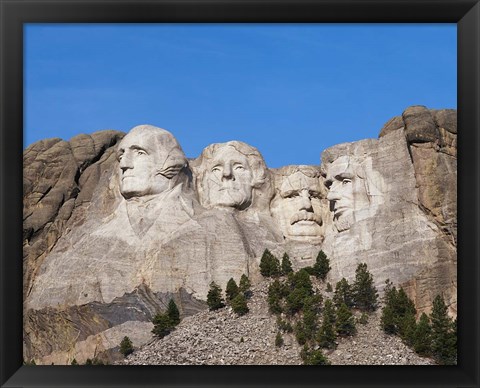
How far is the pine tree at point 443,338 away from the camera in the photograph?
26.7m

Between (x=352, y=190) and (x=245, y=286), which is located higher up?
(x=352, y=190)

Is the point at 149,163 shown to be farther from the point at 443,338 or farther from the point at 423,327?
the point at 443,338

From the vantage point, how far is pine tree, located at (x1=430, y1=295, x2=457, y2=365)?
2666 cm

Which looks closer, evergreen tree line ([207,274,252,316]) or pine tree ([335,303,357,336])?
pine tree ([335,303,357,336])

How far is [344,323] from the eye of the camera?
2755 cm

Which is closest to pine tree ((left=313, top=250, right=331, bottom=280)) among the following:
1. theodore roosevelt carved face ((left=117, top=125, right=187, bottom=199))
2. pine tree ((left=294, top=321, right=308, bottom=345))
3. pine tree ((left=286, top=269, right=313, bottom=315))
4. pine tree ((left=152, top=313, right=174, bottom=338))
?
pine tree ((left=286, top=269, right=313, bottom=315))

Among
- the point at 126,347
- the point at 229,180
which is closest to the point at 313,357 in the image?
the point at 126,347

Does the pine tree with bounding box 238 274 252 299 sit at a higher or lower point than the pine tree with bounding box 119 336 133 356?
higher

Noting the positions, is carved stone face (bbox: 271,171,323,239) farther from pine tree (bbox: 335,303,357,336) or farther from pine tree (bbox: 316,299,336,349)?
pine tree (bbox: 316,299,336,349)

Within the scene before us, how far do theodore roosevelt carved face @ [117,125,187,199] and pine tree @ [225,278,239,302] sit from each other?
11.6 ft

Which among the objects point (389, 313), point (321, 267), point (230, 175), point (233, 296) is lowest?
point (389, 313)

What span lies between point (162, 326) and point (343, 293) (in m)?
3.84

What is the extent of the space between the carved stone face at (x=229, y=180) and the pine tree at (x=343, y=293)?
4163 mm

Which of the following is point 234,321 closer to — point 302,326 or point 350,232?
point 302,326
